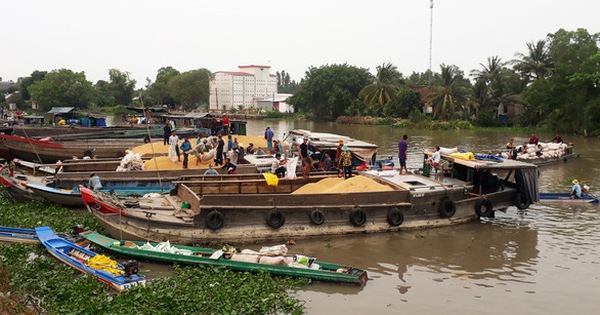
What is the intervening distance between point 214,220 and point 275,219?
1305mm

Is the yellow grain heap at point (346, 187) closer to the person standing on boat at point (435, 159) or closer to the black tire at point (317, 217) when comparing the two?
the black tire at point (317, 217)

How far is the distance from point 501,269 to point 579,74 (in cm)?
3508

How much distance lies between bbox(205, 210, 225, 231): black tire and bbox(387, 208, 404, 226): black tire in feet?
12.6

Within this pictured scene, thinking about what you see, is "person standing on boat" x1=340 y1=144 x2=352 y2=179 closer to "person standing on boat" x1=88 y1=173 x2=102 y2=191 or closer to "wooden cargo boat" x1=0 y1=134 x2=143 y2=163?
"person standing on boat" x1=88 y1=173 x2=102 y2=191

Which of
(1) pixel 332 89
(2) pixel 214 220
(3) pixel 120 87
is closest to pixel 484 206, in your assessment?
(2) pixel 214 220

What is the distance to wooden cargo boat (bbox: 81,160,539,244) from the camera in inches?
414

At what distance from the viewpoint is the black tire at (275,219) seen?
10.9m

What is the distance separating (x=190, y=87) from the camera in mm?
83750

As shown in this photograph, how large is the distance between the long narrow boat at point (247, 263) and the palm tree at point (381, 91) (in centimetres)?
4825

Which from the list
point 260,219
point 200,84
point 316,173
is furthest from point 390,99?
point 260,219

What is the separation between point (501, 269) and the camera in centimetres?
1011

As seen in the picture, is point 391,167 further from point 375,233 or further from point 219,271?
point 219,271

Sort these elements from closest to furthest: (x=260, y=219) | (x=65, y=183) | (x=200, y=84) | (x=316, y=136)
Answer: (x=260, y=219), (x=65, y=183), (x=316, y=136), (x=200, y=84)

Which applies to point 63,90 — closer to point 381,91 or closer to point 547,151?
point 381,91
